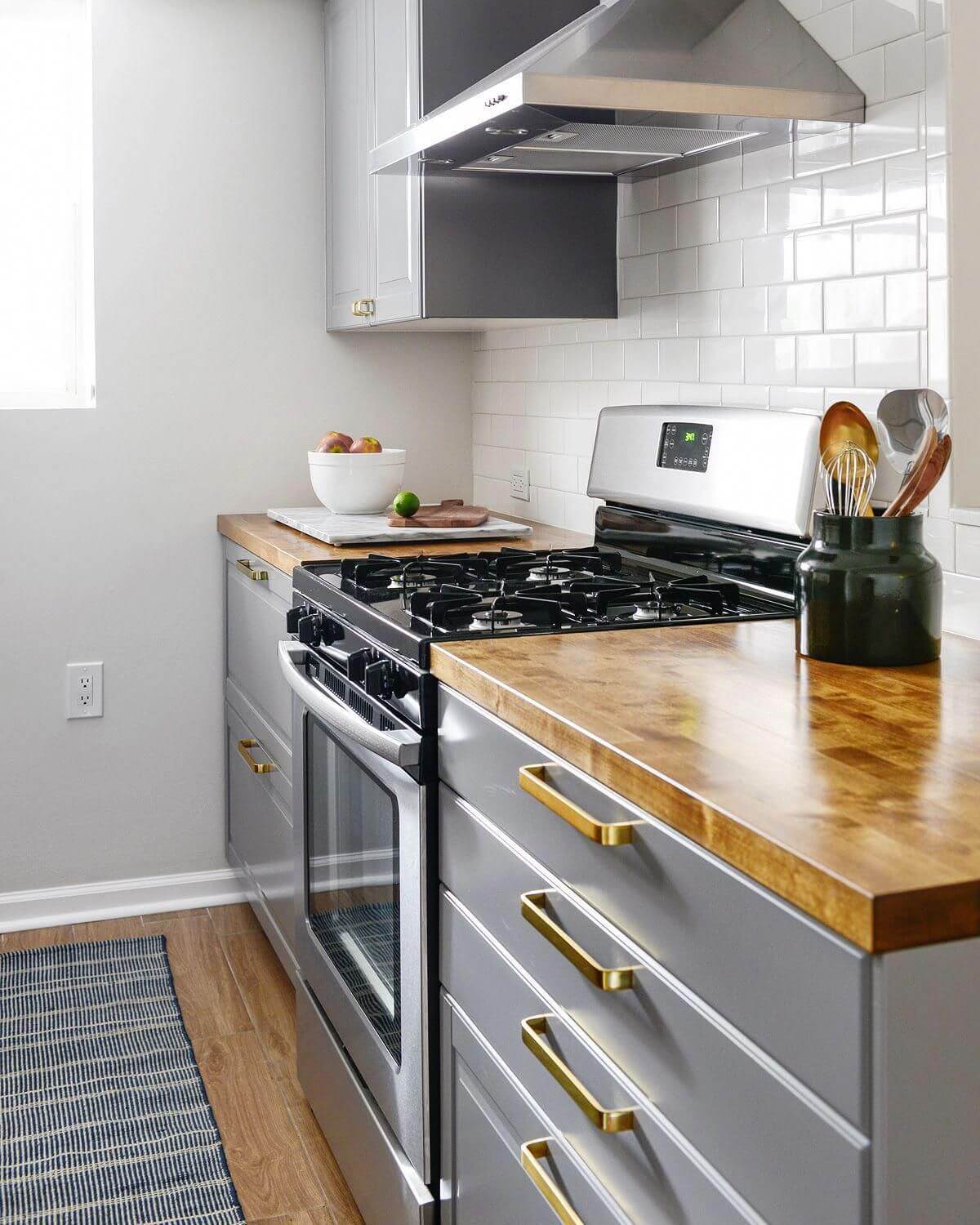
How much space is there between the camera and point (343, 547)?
103 inches

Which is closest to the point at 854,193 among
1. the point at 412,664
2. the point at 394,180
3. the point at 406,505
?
the point at 412,664

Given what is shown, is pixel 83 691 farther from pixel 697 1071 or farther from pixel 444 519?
pixel 697 1071

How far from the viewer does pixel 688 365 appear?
2.34 meters

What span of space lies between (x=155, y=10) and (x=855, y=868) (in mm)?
2951

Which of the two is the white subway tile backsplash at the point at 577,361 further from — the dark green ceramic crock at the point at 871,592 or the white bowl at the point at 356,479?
the dark green ceramic crock at the point at 871,592

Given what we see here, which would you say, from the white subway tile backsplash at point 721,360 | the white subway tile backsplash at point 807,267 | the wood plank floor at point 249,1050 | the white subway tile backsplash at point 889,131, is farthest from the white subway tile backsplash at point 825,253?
the wood plank floor at point 249,1050

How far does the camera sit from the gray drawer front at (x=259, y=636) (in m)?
2.61

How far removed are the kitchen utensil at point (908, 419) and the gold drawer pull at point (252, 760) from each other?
155cm

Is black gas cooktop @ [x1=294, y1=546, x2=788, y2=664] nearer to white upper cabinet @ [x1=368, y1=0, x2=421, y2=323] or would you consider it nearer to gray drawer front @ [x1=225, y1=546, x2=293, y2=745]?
gray drawer front @ [x1=225, y1=546, x2=293, y2=745]

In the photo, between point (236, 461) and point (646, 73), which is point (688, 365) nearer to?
point (646, 73)

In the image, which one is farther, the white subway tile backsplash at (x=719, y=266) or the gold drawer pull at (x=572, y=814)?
the white subway tile backsplash at (x=719, y=266)

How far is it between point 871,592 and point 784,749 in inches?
14.8

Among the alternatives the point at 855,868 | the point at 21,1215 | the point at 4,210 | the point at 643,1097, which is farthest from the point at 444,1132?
the point at 4,210

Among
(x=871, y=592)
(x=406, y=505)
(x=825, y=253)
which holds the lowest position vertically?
(x=871, y=592)
